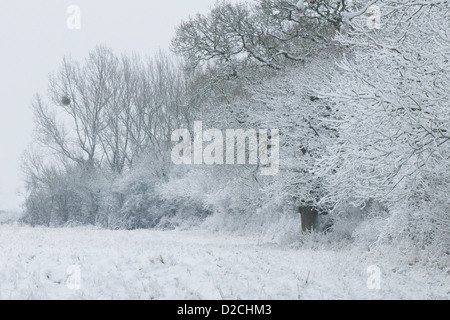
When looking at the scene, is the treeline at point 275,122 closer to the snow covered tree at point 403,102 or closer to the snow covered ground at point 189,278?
the snow covered tree at point 403,102

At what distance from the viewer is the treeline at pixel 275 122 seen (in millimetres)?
7777

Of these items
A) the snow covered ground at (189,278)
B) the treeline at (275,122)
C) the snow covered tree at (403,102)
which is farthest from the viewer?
the treeline at (275,122)

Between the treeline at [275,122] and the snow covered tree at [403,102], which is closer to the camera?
the snow covered tree at [403,102]

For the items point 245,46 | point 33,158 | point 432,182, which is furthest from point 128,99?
point 432,182

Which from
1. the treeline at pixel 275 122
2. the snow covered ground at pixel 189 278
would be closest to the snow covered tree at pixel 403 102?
the treeline at pixel 275 122

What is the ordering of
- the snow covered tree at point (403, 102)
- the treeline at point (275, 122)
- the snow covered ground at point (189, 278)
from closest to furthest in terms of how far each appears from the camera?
1. the snow covered ground at point (189, 278)
2. the snow covered tree at point (403, 102)
3. the treeline at point (275, 122)

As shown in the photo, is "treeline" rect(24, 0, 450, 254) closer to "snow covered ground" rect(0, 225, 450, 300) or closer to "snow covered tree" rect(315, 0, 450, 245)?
"snow covered tree" rect(315, 0, 450, 245)

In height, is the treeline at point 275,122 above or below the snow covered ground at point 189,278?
above

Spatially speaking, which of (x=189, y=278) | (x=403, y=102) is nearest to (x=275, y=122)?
(x=403, y=102)

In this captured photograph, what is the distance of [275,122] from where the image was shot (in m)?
15.5

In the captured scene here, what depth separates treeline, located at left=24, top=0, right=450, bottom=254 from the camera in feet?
25.5

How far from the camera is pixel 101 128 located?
35469mm

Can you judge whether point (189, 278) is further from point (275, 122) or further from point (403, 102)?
point (275, 122)

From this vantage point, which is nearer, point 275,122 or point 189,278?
point 189,278
